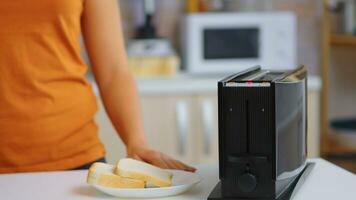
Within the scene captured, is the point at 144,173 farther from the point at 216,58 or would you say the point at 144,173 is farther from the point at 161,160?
the point at 216,58

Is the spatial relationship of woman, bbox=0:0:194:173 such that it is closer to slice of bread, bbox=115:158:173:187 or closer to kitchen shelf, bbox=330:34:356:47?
slice of bread, bbox=115:158:173:187

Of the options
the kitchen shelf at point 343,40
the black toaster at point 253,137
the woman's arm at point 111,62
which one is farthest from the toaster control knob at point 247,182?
the kitchen shelf at point 343,40

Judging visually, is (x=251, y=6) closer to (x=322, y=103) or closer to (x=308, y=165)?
(x=322, y=103)

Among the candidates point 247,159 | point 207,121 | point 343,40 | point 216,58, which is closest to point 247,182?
point 247,159

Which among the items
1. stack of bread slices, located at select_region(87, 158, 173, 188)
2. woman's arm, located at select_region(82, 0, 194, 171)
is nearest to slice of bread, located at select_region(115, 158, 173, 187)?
stack of bread slices, located at select_region(87, 158, 173, 188)

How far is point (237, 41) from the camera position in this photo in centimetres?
272

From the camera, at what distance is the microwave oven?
2691 mm

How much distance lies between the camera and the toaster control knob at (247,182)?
0.94 m

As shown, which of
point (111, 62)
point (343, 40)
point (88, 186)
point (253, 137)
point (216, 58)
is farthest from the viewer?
point (343, 40)

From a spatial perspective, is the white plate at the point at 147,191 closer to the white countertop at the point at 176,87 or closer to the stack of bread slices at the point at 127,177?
the stack of bread slices at the point at 127,177

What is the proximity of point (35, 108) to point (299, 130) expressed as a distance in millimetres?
509

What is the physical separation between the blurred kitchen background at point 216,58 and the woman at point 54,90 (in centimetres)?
113

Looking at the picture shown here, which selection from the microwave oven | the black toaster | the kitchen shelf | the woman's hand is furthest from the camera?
the kitchen shelf

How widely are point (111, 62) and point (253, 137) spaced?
0.53m
